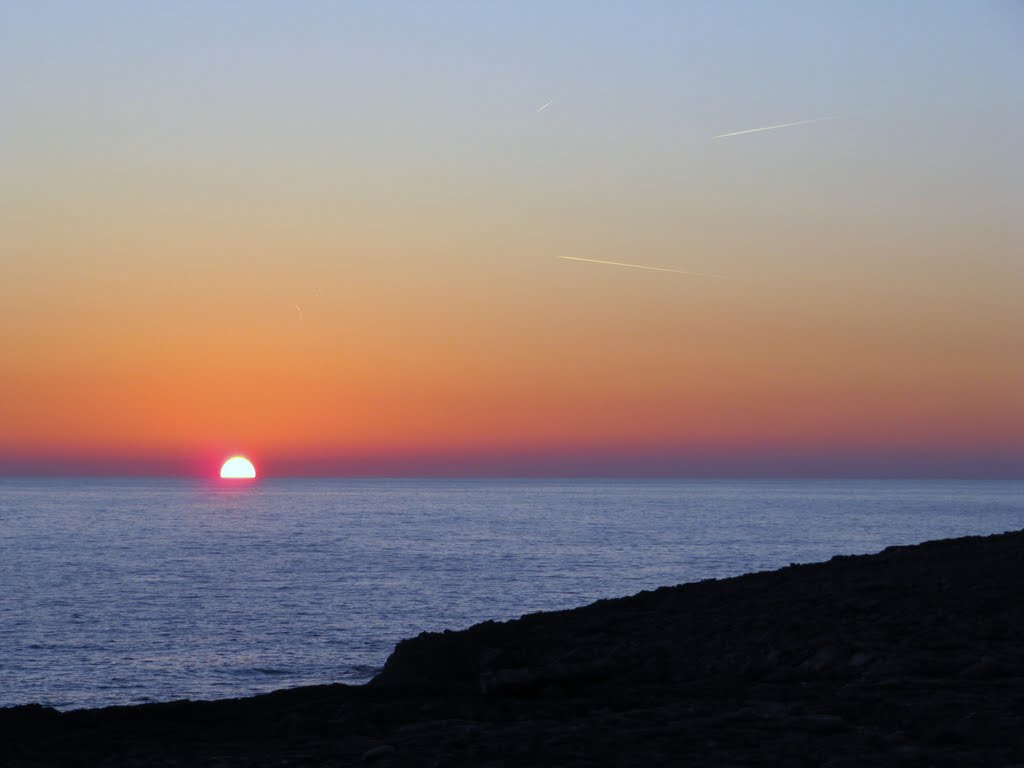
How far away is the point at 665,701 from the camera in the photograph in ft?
44.4

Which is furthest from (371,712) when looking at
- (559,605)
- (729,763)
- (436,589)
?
(436,589)

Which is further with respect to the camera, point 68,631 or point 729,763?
point 68,631

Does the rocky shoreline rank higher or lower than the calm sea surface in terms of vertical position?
higher

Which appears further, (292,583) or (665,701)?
(292,583)

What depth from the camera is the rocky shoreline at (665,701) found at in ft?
35.4

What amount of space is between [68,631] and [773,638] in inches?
1542

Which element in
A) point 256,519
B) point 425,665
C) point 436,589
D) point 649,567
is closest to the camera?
point 425,665

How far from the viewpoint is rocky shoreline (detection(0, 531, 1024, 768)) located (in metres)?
10.8

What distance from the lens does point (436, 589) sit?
64.4m

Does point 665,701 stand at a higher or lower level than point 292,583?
higher

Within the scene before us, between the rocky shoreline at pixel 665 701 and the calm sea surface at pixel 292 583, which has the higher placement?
the rocky shoreline at pixel 665 701

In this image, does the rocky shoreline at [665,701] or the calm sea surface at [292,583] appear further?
the calm sea surface at [292,583]

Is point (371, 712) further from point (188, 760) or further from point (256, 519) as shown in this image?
point (256, 519)

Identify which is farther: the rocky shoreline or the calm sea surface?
the calm sea surface
